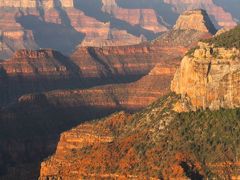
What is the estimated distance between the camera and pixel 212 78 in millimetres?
94188

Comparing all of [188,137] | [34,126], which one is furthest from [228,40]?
[34,126]

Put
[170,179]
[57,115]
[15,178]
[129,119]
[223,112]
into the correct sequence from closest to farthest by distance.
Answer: [170,179]
[223,112]
[129,119]
[15,178]
[57,115]

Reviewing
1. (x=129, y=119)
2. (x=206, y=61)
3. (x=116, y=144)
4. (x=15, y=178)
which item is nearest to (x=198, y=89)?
(x=206, y=61)

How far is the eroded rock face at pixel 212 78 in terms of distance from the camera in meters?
93.0

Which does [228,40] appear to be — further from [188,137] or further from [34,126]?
[34,126]

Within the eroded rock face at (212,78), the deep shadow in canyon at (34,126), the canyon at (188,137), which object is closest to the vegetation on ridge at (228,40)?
the canyon at (188,137)

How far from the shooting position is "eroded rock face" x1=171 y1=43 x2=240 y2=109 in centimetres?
9300

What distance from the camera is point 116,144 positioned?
99.1m

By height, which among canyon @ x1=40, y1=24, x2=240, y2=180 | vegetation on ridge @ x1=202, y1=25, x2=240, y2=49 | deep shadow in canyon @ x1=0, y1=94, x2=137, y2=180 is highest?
vegetation on ridge @ x1=202, y1=25, x2=240, y2=49

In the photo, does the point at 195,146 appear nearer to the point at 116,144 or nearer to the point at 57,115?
the point at 116,144

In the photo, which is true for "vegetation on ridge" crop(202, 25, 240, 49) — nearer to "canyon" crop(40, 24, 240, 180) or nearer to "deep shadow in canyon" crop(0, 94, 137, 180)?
"canyon" crop(40, 24, 240, 180)

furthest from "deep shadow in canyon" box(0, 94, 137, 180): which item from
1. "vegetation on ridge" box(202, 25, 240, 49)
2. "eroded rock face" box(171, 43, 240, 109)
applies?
"eroded rock face" box(171, 43, 240, 109)

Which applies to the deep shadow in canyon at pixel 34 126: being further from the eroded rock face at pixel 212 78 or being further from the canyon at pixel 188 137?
the eroded rock face at pixel 212 78

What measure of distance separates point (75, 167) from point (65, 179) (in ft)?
5.71
